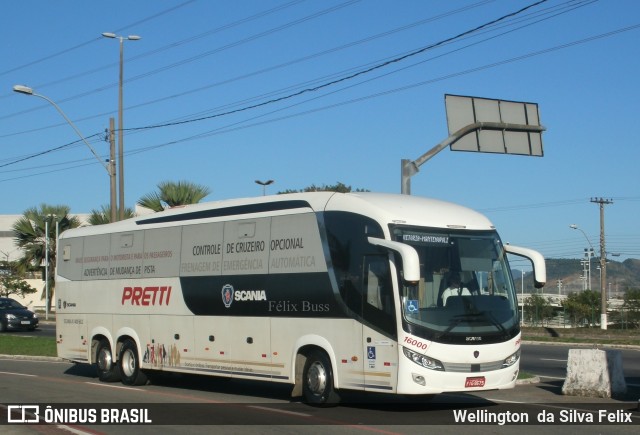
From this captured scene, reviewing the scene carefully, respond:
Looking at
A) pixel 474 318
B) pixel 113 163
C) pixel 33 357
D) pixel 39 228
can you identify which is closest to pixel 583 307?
pixel 39 228

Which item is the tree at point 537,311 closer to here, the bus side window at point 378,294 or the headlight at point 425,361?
the bus side window at point 378,294

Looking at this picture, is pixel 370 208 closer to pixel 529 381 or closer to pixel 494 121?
pixel 529 381

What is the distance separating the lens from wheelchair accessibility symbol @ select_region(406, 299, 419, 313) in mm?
13773

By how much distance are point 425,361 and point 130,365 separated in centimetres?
915

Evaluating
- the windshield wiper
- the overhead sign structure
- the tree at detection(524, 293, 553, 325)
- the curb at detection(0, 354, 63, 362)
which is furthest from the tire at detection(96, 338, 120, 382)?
the tree at detection(524, 293, 553, 325)

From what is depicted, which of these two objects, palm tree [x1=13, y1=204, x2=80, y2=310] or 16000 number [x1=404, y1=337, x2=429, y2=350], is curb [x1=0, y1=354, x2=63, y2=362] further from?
palm tree [x1=13, y1=204, x2=80, y2=310]

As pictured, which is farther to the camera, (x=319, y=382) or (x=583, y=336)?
(x=583, y=336)

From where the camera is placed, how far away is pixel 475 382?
1391 centimetres

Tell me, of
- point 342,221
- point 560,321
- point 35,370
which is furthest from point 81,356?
point 560,321

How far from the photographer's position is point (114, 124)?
109 feet

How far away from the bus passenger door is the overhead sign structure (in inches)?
329
